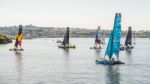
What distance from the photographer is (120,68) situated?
104688 mm

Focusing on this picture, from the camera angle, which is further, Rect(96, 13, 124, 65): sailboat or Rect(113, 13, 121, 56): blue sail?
Rect(96, 13, 124, 65): sailboat

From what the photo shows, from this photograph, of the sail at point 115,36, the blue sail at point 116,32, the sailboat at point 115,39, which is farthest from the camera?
the sailboat at point 115,39

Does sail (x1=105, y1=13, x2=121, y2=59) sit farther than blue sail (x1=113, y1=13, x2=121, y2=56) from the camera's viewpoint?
Yes

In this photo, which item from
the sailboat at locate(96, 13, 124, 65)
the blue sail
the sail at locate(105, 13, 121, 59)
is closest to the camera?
the blue sail

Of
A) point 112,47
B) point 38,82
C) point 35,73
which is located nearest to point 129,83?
point 38,82

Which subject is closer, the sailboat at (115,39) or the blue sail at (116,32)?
the blue sail at (116,32)

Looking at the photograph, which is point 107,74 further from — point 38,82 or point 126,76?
point 38,82

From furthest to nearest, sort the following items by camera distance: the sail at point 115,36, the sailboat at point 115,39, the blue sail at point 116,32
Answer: the sailboat at point 115,39 < the sail at point 115,36 < the blue sail at point 116,32

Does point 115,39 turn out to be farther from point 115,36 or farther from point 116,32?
point 116,32

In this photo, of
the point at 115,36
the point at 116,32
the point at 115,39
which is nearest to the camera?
the point at 116,32

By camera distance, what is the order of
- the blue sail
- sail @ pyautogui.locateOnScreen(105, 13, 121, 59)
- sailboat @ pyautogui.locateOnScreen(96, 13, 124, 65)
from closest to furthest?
the blue sail → sail @ pyautogui.locateOnScreen(105, 13, 121, 59) → sailboat @ pyautogui.locateOnScreen(96, 13, 124, 65)

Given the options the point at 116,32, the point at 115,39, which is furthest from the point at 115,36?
the point at 116,32

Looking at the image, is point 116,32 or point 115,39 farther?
point 115,39

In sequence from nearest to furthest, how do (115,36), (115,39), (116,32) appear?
1. (116,32)
2. (115,36)
3. (115,39)
